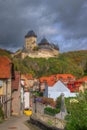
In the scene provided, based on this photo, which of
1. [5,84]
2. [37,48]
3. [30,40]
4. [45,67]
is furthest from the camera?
[30,40]

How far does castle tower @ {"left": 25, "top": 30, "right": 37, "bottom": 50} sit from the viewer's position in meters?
187

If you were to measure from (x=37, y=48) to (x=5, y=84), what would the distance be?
141787 mm

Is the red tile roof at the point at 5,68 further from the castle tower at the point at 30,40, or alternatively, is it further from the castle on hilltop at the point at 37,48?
the castle tower at the point at 30,40

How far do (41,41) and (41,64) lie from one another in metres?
36.5

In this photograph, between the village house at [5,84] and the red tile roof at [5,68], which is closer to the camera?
the village house at [5,84]

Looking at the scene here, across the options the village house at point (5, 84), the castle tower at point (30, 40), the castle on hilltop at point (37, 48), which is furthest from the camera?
the castle tower at point (30, 40)

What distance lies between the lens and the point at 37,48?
18350cm

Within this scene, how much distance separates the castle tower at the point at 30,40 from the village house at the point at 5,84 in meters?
142

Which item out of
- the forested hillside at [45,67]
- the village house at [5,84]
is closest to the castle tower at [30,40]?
the forested hillside at [45,67]

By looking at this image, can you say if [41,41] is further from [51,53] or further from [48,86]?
[48,86]

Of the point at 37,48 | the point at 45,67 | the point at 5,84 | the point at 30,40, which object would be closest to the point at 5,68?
the point at 5,84

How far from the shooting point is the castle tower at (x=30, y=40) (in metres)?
187

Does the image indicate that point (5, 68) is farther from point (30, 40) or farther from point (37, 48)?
point (30, 40)

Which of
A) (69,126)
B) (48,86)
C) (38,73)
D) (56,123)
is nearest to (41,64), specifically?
(38,73)
